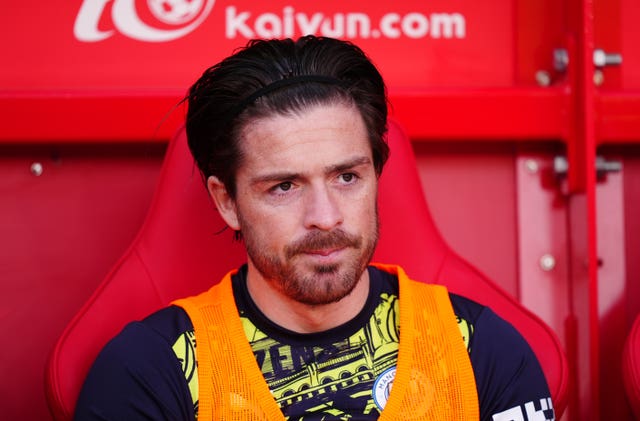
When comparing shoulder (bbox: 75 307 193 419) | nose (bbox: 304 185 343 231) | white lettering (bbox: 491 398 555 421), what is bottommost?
white lettering (bbox: 491 398 555 421)

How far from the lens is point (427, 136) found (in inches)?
66.4

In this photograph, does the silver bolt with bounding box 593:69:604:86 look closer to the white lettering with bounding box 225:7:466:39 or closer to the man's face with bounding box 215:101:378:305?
the white lettering with bounding box 225:7:466:39

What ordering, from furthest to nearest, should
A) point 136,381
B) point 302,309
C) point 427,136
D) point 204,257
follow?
point 427,136, point 204,257, point 302,309, point 136,381

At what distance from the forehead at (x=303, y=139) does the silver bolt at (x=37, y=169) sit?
59cm

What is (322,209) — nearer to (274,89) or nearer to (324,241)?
(324,241)

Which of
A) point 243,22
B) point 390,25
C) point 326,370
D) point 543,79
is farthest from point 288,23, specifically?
point 326,370

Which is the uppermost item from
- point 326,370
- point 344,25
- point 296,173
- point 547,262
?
point 344,25

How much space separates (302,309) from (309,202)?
0.16 meters

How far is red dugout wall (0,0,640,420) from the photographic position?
5.42 feet

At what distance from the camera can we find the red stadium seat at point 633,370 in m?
1.29

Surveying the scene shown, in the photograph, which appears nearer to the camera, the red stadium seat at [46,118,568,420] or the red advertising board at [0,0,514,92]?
the red stadium seat at [46,118,568,420]

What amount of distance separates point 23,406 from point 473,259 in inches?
34.5

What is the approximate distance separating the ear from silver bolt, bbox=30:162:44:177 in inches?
19.1

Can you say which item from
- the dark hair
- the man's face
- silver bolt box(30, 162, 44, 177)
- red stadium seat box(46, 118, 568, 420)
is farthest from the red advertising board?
the man's face
